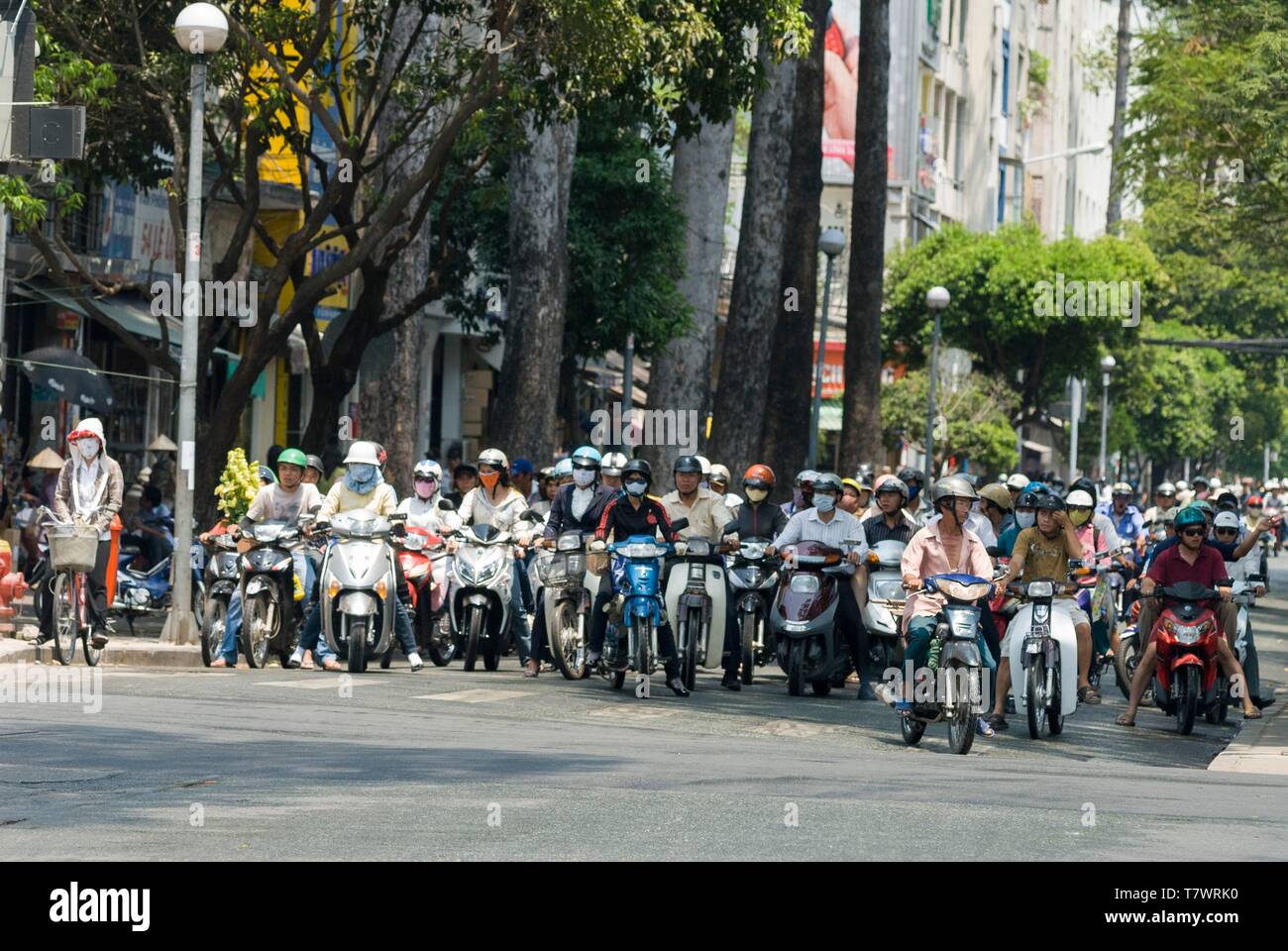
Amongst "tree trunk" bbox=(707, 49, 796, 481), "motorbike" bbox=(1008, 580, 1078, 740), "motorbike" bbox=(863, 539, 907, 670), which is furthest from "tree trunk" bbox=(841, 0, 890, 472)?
"motorbike" bbox=(1008, 580, 1078, 740)

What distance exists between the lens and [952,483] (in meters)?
15.7

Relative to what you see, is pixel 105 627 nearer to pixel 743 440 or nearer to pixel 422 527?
pixel 422 527

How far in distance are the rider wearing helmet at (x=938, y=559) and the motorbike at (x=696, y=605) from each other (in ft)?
10.2

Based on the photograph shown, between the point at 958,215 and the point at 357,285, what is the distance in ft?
121

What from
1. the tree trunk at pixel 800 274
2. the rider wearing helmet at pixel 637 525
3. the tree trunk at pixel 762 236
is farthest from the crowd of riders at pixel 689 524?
the tree trunk at pixel 800 274

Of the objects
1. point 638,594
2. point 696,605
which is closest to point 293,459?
point 638,594

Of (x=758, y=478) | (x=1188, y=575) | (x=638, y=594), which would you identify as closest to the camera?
(x=1188, y=575)

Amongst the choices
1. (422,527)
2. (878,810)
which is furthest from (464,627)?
(878,810)

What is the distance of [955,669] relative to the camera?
48.8 ft

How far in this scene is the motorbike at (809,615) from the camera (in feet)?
61.0

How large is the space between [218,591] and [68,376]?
8.78 metres

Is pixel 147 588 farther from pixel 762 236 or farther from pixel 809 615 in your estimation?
pixel 762 236

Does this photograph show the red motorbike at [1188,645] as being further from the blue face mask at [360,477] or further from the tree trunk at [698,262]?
the tree trunk at [698,262]
